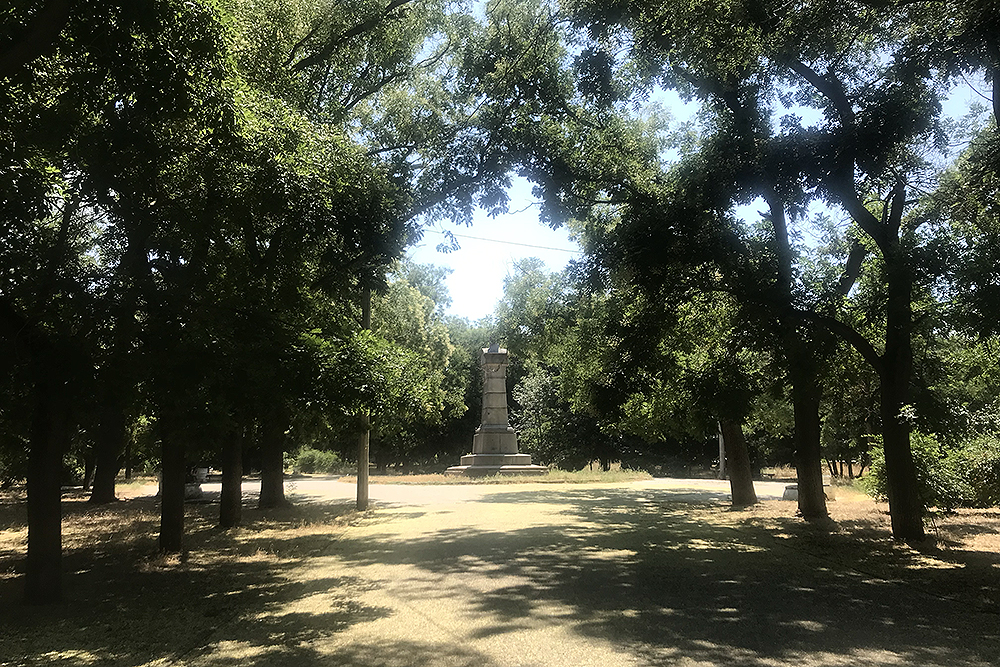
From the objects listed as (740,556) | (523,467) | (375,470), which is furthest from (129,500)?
(375,470)

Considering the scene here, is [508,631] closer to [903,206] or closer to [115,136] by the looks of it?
[115,136]

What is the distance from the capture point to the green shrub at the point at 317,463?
2294 inches

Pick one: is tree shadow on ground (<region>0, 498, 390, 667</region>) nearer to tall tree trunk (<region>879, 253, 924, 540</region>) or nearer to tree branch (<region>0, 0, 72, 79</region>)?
tree branch (<region>0, 0, 72, 79</region>)

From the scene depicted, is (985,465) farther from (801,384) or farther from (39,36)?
(39,36)

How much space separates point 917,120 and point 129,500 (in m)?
27.0

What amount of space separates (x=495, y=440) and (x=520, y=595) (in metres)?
28.0

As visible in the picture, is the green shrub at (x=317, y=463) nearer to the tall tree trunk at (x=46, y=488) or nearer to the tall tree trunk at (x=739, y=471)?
the tall tree trunk at (x=739, y=471)

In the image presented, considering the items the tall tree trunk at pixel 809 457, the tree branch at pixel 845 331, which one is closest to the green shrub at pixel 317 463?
the tall tree trunk at pixel 809 457

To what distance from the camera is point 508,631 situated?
726 cm

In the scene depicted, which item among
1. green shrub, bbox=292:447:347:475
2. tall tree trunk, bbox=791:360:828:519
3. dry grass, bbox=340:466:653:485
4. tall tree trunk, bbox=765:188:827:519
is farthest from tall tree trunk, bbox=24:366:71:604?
green shrub, bbox=292:447:347:475

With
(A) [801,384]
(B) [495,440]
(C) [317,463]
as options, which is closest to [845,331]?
(A) [801,384]

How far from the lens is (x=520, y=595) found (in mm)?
9031

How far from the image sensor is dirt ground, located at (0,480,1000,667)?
664 cm

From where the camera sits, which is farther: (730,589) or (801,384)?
(801,384)
